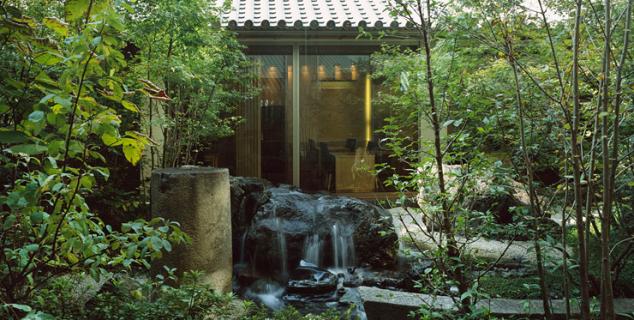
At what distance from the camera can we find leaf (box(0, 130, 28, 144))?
5.38ft

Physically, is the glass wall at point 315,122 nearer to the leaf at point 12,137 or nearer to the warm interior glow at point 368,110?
the warm interior glow at point 368,110

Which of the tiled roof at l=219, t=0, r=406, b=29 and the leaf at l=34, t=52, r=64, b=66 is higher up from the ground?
the tiled roof at l=219, t=0, r=406, b=29

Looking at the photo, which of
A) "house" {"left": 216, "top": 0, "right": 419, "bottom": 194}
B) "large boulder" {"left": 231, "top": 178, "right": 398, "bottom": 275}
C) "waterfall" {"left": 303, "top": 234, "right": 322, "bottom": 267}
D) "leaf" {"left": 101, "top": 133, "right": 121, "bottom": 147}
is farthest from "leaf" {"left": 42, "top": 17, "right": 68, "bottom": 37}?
"house" {"left": 216, "top": 0, "right": 419, "bottom": 194}

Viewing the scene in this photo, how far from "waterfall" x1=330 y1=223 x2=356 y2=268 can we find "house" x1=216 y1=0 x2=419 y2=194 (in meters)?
3.16

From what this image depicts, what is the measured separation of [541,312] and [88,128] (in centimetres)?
334

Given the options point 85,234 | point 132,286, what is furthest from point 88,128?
point 132,286

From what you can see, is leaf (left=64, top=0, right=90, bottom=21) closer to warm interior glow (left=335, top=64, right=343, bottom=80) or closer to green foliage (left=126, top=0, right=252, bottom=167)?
green foliage (left=126, top=0, right=252, bottom=167)

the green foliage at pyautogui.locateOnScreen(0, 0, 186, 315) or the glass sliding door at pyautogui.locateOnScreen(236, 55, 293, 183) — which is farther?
the glass sliding door at pyautogui.locateOnScreen(236, 55, 293, 183)

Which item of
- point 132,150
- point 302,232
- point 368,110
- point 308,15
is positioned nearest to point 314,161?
point 368,110

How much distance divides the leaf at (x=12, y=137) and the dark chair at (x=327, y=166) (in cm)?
923

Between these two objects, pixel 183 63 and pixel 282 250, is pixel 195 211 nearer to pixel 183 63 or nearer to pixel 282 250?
pixel 183 63

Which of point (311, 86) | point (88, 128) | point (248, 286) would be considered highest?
point (311, 86)

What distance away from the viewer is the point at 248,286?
21.9 feet

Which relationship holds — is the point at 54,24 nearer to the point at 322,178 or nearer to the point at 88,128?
the point at 88,128
